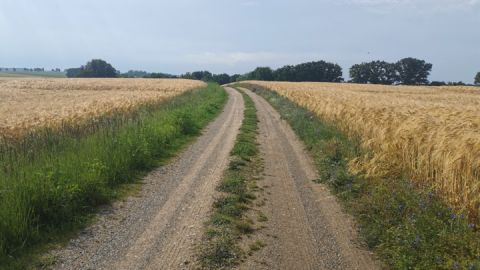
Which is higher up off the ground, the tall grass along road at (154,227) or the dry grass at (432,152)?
the dry grass at (432,152)

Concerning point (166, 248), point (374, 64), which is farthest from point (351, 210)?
point (374, 64)

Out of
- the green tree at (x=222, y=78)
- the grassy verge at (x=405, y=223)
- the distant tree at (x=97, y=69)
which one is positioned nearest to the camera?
the grassy verge at (x=405, y=223)

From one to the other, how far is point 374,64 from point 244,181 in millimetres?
121203

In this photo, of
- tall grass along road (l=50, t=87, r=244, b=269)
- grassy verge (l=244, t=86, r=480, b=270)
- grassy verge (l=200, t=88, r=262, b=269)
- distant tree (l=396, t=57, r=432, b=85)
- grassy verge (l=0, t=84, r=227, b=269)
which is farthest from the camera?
distant tree (l=396, t=57, r=432, b=85)

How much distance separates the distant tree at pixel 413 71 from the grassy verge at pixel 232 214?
118 meters

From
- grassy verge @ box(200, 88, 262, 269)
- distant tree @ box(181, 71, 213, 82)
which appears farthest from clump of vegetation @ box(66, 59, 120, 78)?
grassy verge @ box(200, 88, 262, 269)

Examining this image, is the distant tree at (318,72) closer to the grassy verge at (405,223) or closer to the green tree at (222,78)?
the green tree at (222,78)

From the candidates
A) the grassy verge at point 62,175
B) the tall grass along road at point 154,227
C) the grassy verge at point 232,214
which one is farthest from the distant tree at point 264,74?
the tall grass along road at point 154,227

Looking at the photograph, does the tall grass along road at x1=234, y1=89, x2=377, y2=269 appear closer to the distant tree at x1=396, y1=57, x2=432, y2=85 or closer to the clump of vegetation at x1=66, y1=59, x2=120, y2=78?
the distant tree at x1=396, y1=57, x2=432, y2=85

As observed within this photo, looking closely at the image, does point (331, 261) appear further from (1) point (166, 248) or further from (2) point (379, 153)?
(2) point (379, 153)

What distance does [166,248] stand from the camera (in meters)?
5.81

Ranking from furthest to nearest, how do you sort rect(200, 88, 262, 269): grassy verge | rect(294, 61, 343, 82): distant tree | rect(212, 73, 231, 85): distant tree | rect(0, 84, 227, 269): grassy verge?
rect(212, 73, 231, 85): distant tree < rect(294, 61, 343, 82): distant tree < rect(0, 84, 227, 269): grassy verge < rect(200, 88, 262, 269): grassy verge

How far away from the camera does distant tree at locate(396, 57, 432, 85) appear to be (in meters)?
116

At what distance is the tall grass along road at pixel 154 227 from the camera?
5438mm
